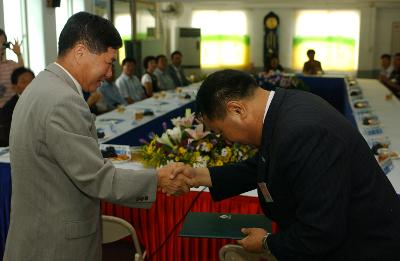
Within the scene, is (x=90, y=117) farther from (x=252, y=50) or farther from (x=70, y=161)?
(x=252, y=50)

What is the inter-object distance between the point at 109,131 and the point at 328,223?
2.98 metres

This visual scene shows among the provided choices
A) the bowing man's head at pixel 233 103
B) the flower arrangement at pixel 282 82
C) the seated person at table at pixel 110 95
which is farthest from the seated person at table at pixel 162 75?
the bowing man's head at pixel 233 103

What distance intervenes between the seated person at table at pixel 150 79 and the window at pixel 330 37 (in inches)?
210

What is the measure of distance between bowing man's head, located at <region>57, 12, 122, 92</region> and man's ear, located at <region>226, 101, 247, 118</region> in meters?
0.45

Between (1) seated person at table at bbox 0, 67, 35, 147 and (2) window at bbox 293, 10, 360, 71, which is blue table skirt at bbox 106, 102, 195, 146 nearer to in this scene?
(1) seated person at table at bbox 0, 67, 35, 147

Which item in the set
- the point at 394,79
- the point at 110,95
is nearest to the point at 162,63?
the point at 110,95

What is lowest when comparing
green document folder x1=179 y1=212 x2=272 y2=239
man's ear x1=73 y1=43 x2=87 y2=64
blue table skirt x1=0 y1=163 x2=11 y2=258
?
blue table skirt x1=0 y1=163 x2=11 y2=258

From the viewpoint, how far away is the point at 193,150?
8.45 feet

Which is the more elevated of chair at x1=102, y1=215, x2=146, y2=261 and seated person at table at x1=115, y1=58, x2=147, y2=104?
seated person at table at x1=115, y1=58, x2=147, y2=104

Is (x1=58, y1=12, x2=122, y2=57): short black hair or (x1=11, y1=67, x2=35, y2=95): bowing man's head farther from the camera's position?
(x1=11, y1=67, x2=35, y2=95): bowing man's head

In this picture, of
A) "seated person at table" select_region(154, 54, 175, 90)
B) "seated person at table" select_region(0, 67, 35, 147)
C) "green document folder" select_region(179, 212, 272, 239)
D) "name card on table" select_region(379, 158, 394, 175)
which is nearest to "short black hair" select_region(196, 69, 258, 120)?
"green document folder" select_region(179, 212, 272, 239)

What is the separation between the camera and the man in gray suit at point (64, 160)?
52.1 inches

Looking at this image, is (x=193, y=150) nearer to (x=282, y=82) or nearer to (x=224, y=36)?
(x=282, y=82)

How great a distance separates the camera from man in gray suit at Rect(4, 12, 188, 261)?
1.32 meters
